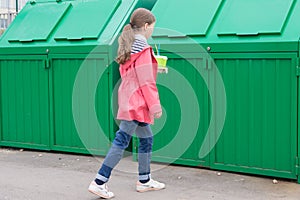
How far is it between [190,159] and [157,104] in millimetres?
1238

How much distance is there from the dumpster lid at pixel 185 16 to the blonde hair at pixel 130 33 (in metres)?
0.87

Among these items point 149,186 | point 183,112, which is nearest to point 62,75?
point 183,112

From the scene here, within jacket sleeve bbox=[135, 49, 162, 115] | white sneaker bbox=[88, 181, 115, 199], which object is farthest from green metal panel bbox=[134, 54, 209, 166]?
white sneaker bbox=[88, 181, 115, 199]

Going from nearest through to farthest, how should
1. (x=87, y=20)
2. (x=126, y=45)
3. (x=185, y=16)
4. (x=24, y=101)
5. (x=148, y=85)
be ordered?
1. (x=148, y=85)
2. (x=126, y=45)
3. (x=185, y=16)
4. (x=87, y=20)
5. (x=24, y=101)

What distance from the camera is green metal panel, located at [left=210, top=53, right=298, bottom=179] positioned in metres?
4.59

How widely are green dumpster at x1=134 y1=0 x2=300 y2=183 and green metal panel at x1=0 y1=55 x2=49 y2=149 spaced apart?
153 centimetres

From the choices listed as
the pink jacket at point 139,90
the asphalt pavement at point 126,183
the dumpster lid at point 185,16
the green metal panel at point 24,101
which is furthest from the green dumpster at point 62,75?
the pink jacket at point 139,90

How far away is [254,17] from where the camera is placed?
16.0 feet

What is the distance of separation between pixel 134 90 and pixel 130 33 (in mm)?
479

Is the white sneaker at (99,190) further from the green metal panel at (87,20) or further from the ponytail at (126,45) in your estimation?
the green metal panel at (87,20)

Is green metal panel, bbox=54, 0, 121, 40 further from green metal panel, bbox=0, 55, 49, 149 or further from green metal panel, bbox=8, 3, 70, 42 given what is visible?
green metal panel, bbox=0, 55, 49, 149

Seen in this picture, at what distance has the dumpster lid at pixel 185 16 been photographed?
5176 millimetres

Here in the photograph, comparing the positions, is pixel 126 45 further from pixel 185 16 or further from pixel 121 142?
pixel 185 16

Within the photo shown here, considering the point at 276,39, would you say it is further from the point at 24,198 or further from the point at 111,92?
the point at 24,198
